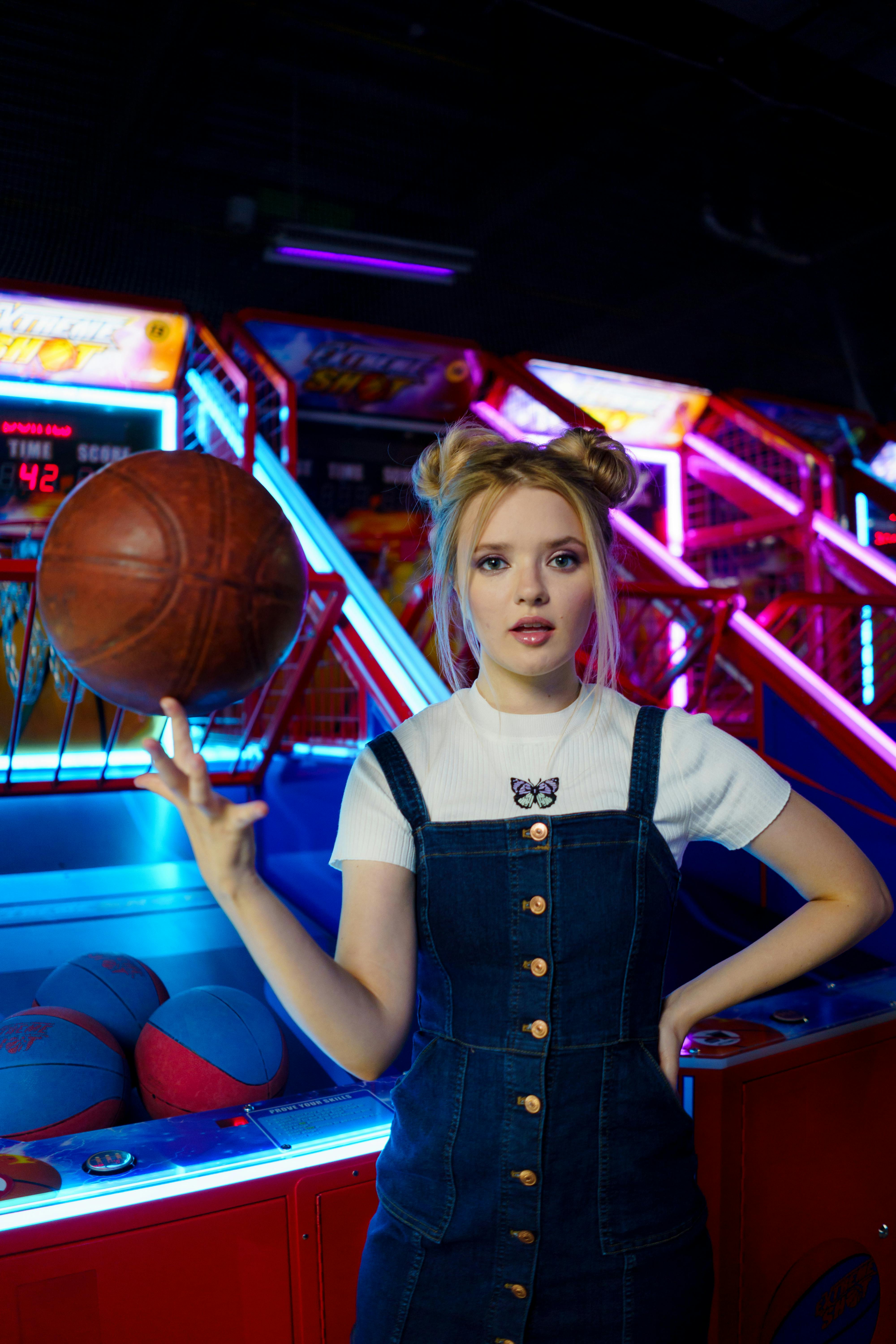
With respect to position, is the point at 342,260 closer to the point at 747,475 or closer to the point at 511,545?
the point at 747,475

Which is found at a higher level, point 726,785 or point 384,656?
point 384,656

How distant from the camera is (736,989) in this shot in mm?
1216

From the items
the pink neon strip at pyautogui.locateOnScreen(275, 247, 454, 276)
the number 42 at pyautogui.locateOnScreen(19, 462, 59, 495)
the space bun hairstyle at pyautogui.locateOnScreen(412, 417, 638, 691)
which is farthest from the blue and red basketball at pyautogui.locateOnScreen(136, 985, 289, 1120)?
the pink neon strip at pyautogui.locateOnScreen(275, 247, 454, 276)

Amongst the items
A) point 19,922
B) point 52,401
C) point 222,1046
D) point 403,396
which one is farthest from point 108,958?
point 403,396

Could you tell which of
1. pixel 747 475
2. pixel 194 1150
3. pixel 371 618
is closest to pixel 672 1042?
pixel 194 1150

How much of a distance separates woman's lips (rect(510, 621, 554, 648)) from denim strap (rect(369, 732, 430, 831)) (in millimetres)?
200

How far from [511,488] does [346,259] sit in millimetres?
4244

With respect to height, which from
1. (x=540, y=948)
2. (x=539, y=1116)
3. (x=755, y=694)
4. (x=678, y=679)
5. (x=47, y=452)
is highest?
(x=47, y=452)

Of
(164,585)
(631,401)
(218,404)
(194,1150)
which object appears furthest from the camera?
(631,401)

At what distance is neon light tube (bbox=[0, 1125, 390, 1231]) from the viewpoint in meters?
1.21

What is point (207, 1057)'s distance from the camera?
6.32 feet

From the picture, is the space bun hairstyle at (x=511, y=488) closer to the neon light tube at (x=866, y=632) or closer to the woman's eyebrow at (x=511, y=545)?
the woman's eyebrow at (x=511, y=545)

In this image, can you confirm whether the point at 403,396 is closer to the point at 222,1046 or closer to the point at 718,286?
the point at 718,286

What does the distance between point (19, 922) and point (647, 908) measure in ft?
9.75
